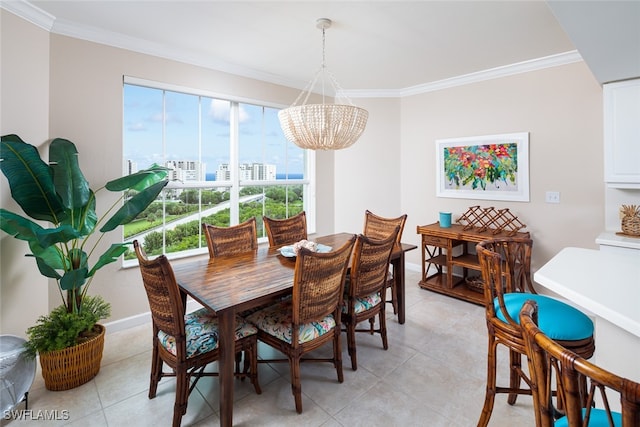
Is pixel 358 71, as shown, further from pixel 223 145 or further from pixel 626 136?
pixel 626 136

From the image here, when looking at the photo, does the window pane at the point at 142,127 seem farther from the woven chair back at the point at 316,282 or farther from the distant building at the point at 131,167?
the woven chair back at the point at 316,282

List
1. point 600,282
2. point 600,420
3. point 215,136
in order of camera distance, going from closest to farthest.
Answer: point 600,420 → point 600,282 → point 215,136

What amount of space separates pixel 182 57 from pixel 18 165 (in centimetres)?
187

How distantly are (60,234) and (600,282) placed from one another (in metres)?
2.89

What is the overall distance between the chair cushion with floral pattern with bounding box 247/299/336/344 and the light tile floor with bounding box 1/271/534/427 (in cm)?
45

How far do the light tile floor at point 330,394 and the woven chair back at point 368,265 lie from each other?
605mm

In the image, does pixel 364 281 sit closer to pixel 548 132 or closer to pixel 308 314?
pixel 308 314

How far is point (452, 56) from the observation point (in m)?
3.35

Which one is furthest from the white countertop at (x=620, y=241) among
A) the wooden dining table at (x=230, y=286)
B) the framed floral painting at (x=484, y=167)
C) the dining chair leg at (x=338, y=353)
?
the dining chair leg at (x=338, y=353)

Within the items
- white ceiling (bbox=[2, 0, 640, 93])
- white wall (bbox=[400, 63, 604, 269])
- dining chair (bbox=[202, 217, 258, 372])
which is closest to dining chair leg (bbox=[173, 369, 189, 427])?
dining chair (bbox=[202, 217, 258, 372])

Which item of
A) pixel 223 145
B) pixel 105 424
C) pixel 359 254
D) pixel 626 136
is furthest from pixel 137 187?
pixel 626 136

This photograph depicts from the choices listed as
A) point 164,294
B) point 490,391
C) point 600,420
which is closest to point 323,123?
point 164,294

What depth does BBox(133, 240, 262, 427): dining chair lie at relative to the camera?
5.50 feet

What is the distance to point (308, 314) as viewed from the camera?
6.37 ft
